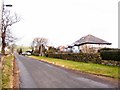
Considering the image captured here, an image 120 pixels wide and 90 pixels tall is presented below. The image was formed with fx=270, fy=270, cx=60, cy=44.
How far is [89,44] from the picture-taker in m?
91.8

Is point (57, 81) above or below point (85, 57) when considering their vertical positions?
below

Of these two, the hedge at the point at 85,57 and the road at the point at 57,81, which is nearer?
the road at the point at 57,81

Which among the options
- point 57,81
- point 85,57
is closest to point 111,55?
point 85,57

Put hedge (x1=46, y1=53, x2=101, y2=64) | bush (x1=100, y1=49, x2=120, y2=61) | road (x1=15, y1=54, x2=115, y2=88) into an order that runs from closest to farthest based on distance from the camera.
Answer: road (x1=15, y1=54, x2=115, y2=88), bush (x1=100, y1=49, x2=120, y2=61), hedge (x1=46, y1=53, x2=101, y2=64)

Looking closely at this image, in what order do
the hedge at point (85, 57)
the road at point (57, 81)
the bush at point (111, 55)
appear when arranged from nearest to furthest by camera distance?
the road at point (57, 81)
the bush at point (111, 55)
the hedge at point (85, 57)

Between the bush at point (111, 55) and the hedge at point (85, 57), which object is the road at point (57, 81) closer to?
the bush at point (111, 55)

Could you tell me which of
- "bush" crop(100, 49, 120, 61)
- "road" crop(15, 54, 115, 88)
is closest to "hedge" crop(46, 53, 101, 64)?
"bush" crop(100, 49, 120, 61)

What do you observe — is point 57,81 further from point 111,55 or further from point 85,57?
point 85,57

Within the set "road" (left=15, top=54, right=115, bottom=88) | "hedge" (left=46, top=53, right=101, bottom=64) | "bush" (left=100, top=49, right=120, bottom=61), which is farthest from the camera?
"hedge" (left=46, top=53, right=101, bottom=64)

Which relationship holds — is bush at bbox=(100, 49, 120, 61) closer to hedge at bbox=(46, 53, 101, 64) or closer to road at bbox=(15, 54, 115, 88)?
hedge at bbox=(46, 53, 101, 64)

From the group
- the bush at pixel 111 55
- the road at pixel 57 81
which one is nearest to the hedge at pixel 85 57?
A: the bush at pixel 111 55

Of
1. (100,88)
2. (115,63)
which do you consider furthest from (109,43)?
(100,88)

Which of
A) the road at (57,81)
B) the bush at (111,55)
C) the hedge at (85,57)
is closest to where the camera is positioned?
the road at (57,81)

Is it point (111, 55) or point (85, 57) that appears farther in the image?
point (85, 57)
